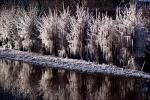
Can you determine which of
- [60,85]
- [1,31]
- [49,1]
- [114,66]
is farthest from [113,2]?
[60,85]

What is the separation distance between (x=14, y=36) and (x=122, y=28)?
19.4ft

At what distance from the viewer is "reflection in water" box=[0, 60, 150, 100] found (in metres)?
9.96

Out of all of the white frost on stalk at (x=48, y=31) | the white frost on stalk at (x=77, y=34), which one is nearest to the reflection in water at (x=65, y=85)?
the white frost on stalk at (x=77, y=34)

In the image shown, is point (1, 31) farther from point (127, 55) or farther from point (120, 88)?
point (120, 88)

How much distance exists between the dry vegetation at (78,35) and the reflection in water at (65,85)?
1.63 meters

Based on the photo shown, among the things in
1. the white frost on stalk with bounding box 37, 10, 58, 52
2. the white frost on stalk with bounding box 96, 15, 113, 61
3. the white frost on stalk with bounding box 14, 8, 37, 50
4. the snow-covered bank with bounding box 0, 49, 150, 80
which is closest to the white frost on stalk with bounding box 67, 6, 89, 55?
the snow-covered bank with bounding box 0, 49, 150, 80

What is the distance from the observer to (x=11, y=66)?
1409 centimetres

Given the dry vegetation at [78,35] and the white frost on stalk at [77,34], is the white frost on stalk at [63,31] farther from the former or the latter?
the white frost on stalk at [77,34]

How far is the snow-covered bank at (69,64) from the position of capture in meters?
12.6

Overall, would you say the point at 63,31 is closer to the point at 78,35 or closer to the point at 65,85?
the point at 78,35

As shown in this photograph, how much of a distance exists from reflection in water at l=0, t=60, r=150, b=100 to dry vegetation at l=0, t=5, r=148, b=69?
1627 mm

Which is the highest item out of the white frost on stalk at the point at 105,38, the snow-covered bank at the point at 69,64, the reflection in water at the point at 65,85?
the white frost on stalk at the point at 105,38

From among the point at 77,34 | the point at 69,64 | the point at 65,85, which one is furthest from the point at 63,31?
the point at 65,85

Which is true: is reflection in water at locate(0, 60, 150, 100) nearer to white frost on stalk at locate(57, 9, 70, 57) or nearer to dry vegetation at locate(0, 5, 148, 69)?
dry vegetation at locate(0, 5, 148, 69)
